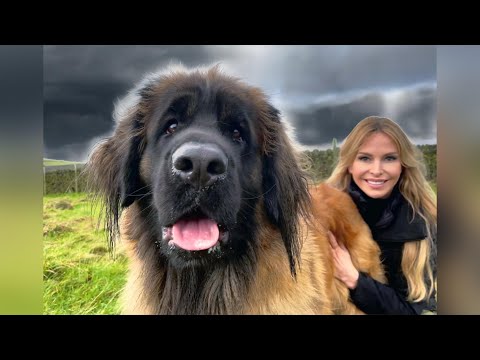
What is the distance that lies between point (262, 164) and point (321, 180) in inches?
26.6

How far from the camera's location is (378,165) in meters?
3.86

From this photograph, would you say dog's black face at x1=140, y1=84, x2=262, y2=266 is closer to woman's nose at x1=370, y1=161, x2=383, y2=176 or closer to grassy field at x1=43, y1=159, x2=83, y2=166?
grassy field at x1=43, y1=159, x2=83, y2=166

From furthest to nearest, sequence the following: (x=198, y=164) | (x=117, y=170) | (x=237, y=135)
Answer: (x=117, y=170) < (x=237, y=135) < (x=198, y=164)

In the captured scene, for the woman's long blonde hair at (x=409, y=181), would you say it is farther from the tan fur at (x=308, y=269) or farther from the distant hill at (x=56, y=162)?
the distant hill at (x=56, y=162)

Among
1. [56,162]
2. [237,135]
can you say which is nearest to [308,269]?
[237,135]

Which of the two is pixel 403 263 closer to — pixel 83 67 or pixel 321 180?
pixel 321 180

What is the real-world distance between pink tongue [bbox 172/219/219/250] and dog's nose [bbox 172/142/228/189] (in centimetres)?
32

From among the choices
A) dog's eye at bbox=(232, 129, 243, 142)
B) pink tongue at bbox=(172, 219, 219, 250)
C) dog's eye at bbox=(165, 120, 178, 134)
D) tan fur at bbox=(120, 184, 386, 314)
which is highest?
dog's eye at bbox=(165, 120, 178, 134)

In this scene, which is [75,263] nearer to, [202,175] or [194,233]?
[194,233]

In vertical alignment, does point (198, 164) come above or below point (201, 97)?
below

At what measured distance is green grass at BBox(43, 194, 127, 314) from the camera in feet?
12.9

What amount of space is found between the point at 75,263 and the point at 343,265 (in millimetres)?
2201

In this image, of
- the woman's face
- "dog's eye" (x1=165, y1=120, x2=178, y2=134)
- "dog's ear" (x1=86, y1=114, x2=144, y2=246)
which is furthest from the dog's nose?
the woman's face

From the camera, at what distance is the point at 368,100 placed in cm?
392
